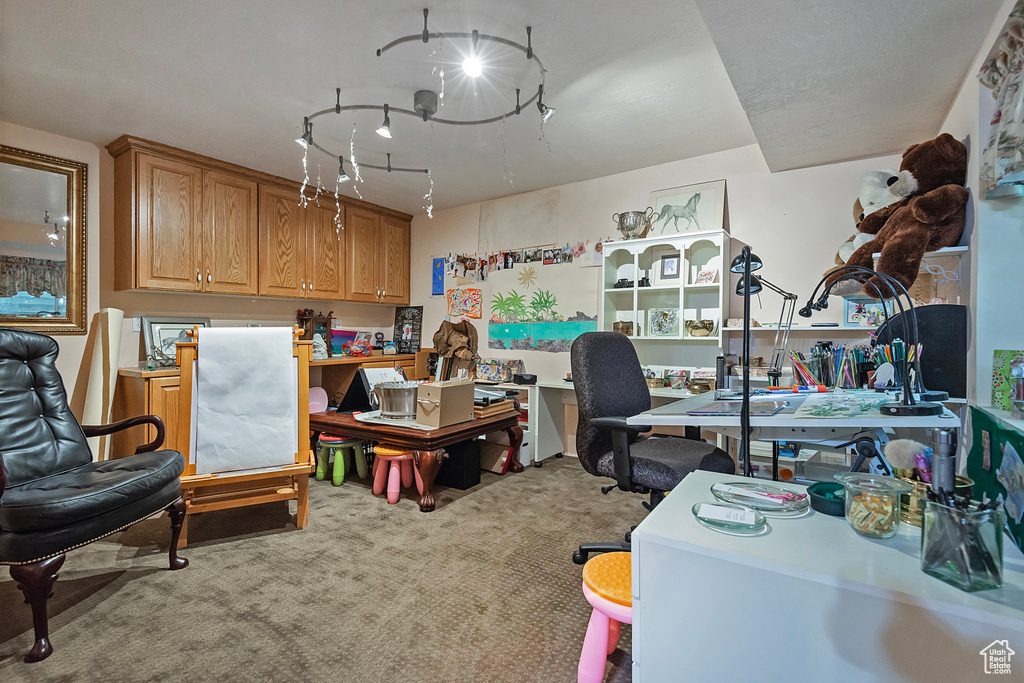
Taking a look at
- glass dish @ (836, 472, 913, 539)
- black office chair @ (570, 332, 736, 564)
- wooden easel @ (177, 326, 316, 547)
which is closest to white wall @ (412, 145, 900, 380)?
black office chair @ (570, 332, 736, 564)

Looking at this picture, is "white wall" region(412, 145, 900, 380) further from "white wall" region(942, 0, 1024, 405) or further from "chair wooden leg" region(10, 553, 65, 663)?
"chair wooden leg" region(10, 553, 65, 663)

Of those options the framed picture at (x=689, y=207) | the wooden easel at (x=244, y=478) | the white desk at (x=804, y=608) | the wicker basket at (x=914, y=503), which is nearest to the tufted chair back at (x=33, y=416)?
the wooden easel at (x=244, y=478)

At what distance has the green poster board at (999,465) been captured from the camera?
1.10 metres

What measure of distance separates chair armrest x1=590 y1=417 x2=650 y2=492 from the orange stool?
47 centimetres

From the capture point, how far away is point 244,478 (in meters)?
2.37

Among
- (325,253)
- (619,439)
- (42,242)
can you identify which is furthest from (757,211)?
(42,242)

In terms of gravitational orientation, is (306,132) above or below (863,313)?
above

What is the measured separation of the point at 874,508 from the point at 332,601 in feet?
5.92

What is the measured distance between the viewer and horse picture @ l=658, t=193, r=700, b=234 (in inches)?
137

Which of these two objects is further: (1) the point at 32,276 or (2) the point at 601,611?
(1) the point at 32,276

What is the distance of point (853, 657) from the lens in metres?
0.76

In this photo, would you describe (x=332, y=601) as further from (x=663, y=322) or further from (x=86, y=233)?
(x=86, y=233)

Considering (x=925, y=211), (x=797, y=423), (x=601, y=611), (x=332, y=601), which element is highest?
(x=925, y=211)

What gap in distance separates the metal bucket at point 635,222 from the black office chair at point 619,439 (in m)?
1.52
